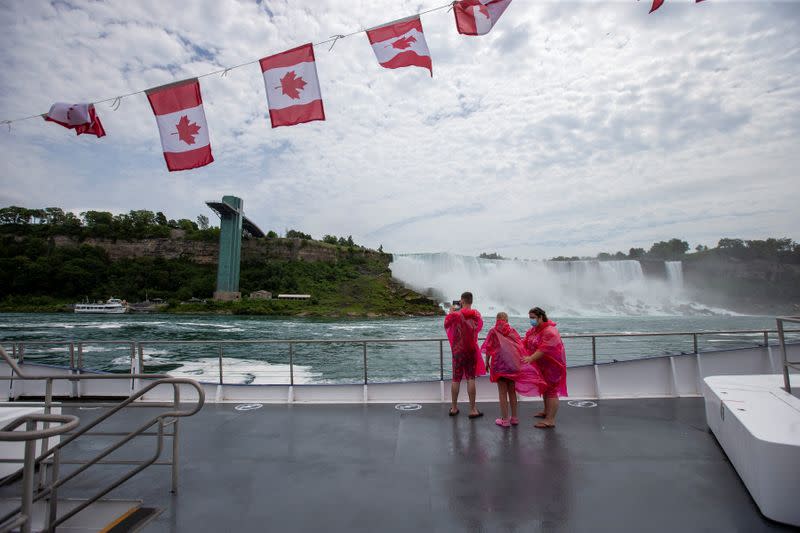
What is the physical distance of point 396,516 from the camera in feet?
8.81

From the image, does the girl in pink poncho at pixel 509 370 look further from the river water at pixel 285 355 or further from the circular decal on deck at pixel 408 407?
the river water at pixel 285 355

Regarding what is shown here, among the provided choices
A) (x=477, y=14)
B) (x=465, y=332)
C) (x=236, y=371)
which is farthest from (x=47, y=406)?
(x=236, y=371)

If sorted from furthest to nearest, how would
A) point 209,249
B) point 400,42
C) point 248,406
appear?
point 209,249, point 248,406, point 400,42

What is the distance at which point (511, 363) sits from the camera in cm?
462

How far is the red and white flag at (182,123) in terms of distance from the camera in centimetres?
600

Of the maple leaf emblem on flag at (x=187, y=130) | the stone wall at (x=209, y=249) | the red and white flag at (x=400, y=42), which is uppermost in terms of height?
the stone wall at (x=209, y=249)

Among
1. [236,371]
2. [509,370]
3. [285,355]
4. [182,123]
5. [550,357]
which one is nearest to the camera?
[550,357]

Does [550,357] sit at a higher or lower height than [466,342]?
lower

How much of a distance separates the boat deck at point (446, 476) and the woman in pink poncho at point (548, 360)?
24 centimetres

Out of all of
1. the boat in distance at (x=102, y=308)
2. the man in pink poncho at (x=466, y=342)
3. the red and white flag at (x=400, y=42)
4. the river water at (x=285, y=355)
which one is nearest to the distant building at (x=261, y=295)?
the boat in distance at (x=102, y=308)

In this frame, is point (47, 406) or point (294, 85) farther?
point (294, 85)

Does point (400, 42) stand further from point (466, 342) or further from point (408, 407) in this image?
point (408, 407)

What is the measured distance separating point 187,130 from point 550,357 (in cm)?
589

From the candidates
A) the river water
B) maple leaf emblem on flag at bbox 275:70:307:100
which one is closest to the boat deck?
maple leaf emblem on flag at bbox 275:70:307:100
